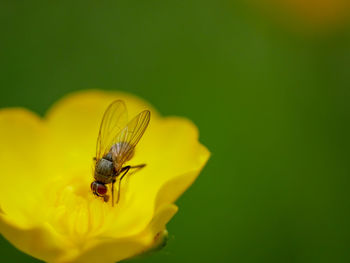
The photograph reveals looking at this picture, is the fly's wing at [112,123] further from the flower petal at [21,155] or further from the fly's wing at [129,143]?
the flower petal at [21,155]

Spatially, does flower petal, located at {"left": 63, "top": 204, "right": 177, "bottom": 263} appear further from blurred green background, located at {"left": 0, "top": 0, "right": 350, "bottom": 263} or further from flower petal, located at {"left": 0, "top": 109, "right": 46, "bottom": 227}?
blurred green background, located at {"left": 0, "top": 0, "right": 350, "bottom": 263}

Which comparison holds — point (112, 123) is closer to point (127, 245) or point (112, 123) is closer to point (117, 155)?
point (117, 155)

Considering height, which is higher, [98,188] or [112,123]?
[112,123]

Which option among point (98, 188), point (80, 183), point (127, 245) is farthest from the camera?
point (80, 183)

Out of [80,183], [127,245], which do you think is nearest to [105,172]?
[80,183]

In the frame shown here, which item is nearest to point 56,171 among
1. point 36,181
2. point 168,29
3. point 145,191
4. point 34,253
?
point 36,181

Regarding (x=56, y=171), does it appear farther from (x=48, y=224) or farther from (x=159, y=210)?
(x=159, y=210)

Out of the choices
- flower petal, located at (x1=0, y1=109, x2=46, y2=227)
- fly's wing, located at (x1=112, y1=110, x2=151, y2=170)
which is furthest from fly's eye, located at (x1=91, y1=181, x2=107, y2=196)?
flower petal, located at (x1=0, y1=109, x2=46, y2=227)
